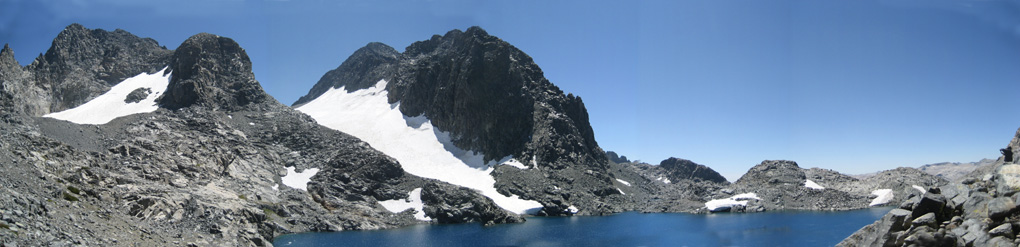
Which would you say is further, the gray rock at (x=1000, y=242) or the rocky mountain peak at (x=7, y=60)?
the rocky mountain peak at (x=7, y=60)

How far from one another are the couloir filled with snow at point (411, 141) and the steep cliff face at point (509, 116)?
1.66 m

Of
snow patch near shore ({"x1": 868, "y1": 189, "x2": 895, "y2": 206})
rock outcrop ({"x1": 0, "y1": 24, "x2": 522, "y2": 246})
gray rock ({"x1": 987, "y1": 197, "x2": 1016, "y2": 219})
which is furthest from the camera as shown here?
snow patch near shore ({"x1": 868, "y1": 189, "x2": 895, "y2": 206})

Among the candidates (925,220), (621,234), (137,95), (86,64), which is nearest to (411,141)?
(137,95)

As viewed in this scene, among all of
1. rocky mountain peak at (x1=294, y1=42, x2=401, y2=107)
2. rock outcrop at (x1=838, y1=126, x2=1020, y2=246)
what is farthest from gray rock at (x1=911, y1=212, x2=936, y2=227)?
rocky mountain peak at (x1=294, y1=42, x2=401, y2=107)

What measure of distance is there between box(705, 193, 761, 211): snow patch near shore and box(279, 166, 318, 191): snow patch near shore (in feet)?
255

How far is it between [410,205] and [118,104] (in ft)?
237

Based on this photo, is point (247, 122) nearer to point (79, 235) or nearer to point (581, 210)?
point (581, 210)

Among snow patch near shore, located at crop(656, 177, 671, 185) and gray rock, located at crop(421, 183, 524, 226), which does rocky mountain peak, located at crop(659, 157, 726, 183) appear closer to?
snow patch near shore, located at crop(656, 177, 671, 185)

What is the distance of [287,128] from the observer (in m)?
113

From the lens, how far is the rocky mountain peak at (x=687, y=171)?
167250 mm

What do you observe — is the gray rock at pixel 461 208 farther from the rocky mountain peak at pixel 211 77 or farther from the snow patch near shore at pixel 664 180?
the snow patch near shore at pixel 664 180

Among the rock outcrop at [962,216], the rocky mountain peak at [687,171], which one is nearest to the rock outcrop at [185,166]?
the rock outcrop at [962,216]

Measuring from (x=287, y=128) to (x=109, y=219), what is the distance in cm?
8200

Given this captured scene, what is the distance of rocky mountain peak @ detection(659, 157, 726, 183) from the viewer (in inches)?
6585
